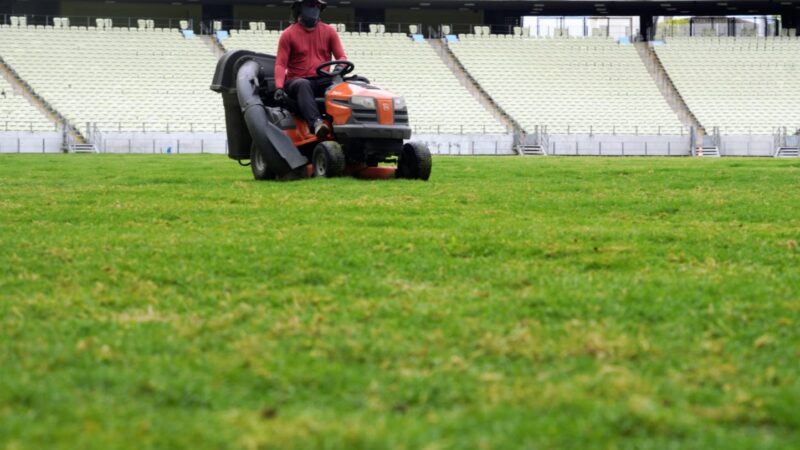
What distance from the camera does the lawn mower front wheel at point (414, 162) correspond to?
44.4 feet

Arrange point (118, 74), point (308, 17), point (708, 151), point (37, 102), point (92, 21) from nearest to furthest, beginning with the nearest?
point (308, 17), point (708, 151), point (37, 102), point (118, 74), point (92, 21)

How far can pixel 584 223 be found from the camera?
8.35m

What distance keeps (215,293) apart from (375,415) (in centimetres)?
220

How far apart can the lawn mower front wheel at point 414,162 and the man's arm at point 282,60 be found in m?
1.83

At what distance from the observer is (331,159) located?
41.9 ft

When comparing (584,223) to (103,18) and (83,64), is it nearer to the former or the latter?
(83,64)

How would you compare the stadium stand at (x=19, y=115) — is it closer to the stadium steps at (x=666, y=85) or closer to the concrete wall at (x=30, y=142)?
the concrete wall at (x=30, y=142)

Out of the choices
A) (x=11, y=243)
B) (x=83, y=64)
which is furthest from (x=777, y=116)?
(x=11, y=243)

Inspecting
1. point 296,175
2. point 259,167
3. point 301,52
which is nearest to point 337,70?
point 301,52

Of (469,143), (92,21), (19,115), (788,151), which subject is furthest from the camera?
(92,21)

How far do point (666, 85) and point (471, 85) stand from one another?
9.61m

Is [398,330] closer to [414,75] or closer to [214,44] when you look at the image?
[414,75]

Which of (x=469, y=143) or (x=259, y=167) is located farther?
(x=469, y=143)

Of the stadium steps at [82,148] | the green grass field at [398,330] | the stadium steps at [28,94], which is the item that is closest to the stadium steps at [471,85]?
the stadium steps at [82,148]
